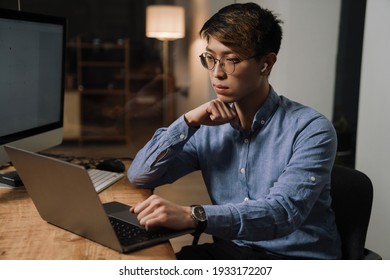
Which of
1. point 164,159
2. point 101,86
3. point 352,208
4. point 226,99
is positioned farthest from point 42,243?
point 101,86

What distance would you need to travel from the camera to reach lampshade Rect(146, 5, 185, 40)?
247cm

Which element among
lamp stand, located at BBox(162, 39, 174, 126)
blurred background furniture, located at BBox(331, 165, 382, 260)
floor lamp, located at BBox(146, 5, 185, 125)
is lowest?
blurred background furniture, located at BBox(331, 165, 382, 260)

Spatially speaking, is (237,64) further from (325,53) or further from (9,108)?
(325,53)

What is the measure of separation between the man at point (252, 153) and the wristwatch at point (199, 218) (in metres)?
0.06

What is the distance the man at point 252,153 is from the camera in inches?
42.8

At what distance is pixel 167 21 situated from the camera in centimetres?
247

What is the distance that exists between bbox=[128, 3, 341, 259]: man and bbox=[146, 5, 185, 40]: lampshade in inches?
48.4

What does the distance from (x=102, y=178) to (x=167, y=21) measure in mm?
1274

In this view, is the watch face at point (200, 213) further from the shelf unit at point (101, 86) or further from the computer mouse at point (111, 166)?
the shelf unit at point (101, 86)

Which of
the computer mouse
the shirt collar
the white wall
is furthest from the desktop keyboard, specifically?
the white wall

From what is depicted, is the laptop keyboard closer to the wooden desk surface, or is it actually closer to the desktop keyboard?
the wooden desk surface

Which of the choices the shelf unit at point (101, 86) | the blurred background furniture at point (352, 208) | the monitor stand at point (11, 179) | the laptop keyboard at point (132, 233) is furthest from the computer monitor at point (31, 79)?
the shelf unit at point (101, 86)

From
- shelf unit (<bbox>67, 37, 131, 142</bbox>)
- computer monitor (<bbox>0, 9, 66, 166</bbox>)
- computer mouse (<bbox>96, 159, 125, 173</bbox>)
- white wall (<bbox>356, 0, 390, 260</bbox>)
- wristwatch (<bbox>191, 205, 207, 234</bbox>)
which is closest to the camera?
wristwatch (<bbox>191, 205, 207, 234</bbox>)
